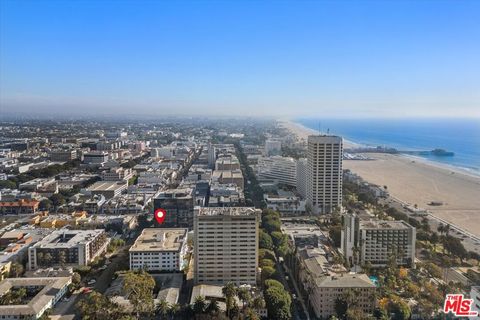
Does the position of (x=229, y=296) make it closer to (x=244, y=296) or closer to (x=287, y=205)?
(x=244, y=296)

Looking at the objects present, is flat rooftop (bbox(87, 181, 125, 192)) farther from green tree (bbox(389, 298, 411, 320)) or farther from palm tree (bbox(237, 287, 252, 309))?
green tree (bbox(389, 298, 411, 320))

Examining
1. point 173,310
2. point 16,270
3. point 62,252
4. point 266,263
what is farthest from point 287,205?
point 16,270

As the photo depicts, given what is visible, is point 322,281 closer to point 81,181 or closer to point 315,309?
point 315,309

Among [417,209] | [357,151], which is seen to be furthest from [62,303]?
[357,151]

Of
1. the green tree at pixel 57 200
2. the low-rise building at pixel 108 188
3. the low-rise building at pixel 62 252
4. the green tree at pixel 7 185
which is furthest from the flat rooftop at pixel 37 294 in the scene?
the green tree at pixel 7 185

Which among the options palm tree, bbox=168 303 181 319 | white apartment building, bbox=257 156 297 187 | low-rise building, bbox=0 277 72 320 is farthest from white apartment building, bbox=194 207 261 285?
white apartment building, bbox=257 156 297 187

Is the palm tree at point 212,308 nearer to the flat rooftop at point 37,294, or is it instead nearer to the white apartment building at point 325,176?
the flat rooftop at point 37,294
